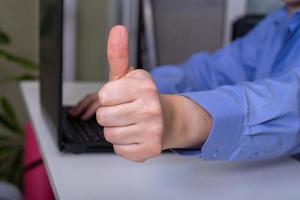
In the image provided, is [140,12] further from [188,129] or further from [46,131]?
[188,129]

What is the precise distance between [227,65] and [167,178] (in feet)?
2.26

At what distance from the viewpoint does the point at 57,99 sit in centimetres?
92

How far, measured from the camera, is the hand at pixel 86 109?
111cm

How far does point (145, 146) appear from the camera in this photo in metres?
0.63

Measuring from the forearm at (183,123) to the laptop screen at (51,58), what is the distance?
0.28 m

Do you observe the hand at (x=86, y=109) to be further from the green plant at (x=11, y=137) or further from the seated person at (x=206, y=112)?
the green plant at (x=11, y=137)

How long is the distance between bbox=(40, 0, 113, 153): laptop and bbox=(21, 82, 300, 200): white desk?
0.08 ft

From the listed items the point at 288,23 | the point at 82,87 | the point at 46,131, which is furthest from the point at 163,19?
the point at 46,131

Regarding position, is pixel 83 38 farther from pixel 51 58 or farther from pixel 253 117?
pixel 253 117

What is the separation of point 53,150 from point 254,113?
14.7 inches

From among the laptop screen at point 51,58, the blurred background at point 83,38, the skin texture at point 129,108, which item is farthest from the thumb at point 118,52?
the blurred background at point 83,38

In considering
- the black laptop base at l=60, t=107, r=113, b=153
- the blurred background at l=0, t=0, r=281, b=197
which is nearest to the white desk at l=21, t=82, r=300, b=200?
the black laptop base at l=60, t=107, r=113, b=153

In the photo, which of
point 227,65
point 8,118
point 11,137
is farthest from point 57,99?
point 11,137

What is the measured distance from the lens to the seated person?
0.62 m
